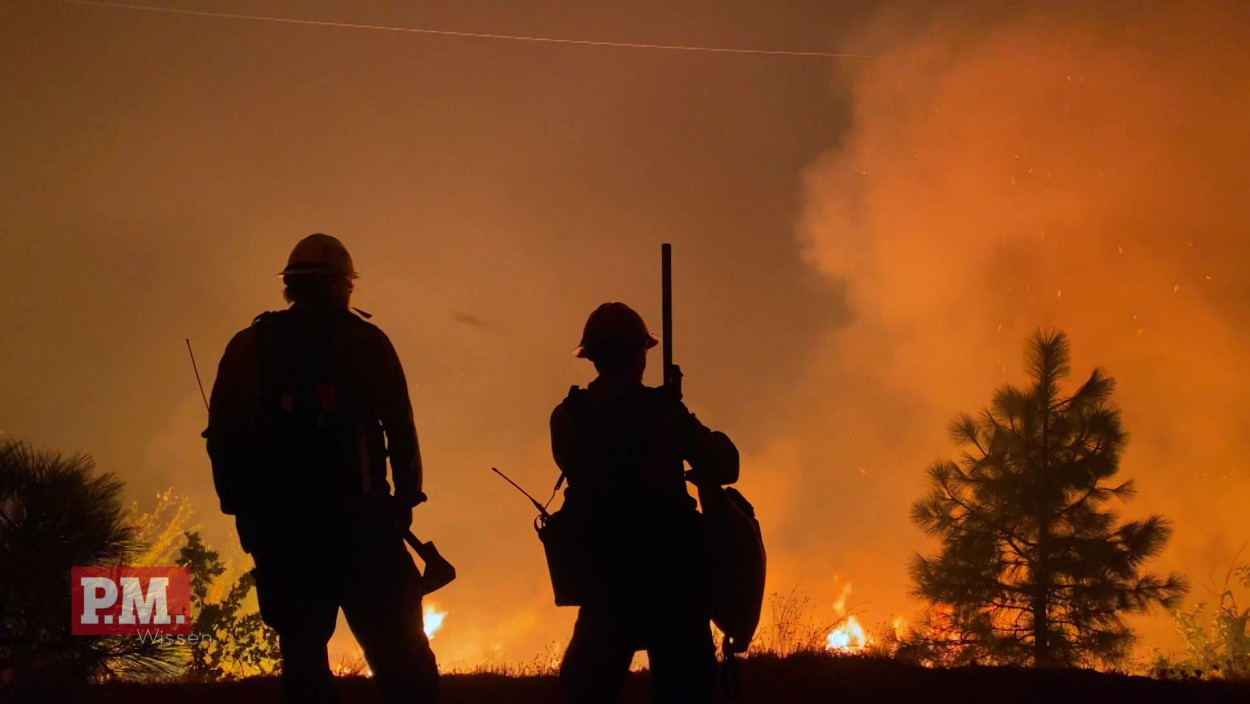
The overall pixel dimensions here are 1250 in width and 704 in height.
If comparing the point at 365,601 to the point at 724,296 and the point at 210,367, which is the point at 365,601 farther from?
the point at 210,367

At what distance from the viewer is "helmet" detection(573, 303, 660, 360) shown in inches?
129

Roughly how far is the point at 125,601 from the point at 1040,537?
11.6 metres

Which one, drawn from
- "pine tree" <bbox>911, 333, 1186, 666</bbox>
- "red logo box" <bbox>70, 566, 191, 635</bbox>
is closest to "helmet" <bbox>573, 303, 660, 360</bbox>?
"red logo box" <bbox>70, 566, 191, 635</bbox>

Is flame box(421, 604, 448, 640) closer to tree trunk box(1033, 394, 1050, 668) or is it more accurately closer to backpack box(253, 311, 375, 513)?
backpack box(253, 311, 375, 513)

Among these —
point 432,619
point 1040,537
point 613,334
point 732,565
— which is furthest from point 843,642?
point 432,619

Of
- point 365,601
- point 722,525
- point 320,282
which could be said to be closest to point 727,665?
point 722,525

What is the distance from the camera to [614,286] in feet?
471

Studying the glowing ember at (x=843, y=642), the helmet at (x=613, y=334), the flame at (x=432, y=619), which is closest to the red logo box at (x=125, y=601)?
the flame at (x=432, y=619)

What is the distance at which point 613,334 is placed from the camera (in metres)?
3.28

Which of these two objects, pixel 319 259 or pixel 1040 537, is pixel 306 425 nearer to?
pixel 319 259

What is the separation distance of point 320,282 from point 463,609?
117519mm

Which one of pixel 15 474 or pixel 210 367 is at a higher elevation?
pixel 210 367

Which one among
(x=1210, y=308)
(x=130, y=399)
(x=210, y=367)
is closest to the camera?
(x=1210, y=308)

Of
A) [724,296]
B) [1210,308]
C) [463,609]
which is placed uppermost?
[724,296]
